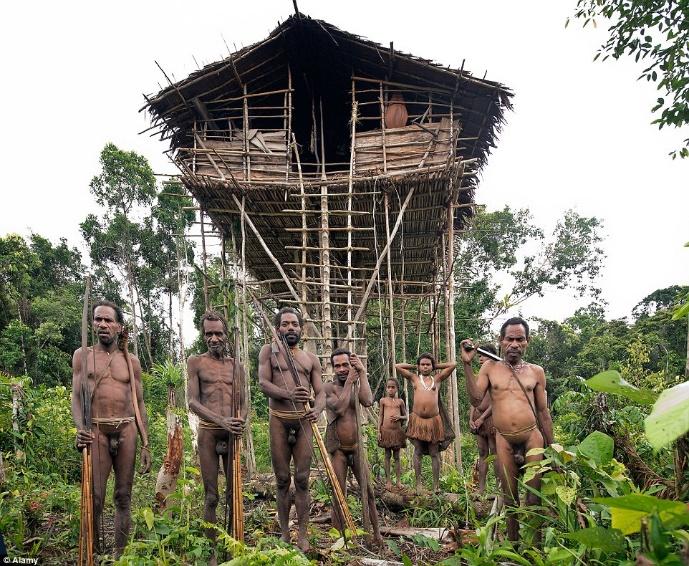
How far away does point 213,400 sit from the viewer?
182 inches

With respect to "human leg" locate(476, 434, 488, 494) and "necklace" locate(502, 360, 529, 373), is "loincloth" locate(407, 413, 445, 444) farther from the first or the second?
"necklace" locate(502, 360, 529, 373)

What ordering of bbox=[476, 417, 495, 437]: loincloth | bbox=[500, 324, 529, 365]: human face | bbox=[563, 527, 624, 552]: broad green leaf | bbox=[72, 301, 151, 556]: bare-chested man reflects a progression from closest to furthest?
bbox=[563, 527, 624, 552]: broad green leaf → bbox=[72, 301, 151, 556]: bare-chested man → bbox=[500, 324, 529, 365]: human face → bbox=[476, 417, 495, 437]: loincloth

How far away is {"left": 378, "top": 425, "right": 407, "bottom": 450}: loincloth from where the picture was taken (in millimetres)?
7848

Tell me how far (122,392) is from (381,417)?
14.7 feet

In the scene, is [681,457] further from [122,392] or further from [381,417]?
[381,417]

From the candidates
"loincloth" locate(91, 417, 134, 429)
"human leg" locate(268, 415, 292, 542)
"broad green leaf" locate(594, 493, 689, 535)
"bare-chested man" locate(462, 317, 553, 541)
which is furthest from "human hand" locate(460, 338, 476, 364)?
"broad green leaf" locate(594, 493, 689, 535)

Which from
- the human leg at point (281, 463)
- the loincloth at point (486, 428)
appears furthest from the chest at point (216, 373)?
the loincloth at point (486, 428)

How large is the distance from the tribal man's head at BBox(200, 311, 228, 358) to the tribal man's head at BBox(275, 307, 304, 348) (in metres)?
0.51

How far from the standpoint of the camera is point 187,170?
9.41 m

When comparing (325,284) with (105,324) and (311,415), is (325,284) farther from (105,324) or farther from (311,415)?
(105,324)

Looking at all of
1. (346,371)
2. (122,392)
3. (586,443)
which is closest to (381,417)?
(346,371)

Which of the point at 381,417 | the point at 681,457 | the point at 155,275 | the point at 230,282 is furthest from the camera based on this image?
the point at 155,275

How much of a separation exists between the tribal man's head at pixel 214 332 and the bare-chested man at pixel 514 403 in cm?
218

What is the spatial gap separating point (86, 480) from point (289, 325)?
204cm
